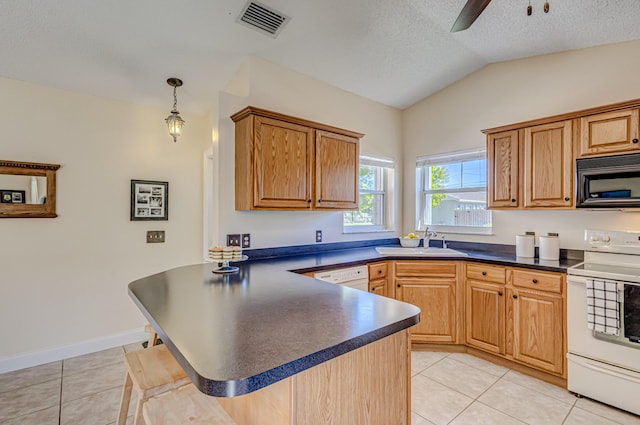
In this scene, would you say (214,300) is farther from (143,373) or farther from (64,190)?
(64,190)

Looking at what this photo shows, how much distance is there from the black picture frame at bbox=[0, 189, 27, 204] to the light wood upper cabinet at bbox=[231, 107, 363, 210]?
5.94 feet

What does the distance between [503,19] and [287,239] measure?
8.67ft

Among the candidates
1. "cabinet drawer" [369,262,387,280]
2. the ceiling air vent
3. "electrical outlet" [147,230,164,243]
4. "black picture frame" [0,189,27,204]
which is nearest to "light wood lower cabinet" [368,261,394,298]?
"cabinet drawer" [369,262,387,280]

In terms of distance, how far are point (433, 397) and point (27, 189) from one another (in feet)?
12.2

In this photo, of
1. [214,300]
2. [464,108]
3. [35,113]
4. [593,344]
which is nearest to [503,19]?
[464,108]

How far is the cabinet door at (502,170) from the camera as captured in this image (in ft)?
9.36

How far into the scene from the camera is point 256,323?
1.09 metres

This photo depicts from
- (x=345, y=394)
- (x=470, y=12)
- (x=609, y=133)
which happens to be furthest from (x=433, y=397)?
(x=470, y=12)

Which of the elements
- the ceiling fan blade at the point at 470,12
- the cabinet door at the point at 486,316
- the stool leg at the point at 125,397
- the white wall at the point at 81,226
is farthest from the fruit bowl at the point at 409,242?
the stool leg at the point at 125,397

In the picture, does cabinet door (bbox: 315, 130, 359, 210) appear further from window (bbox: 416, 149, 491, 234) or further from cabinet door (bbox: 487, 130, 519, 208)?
cabinet door (bbox: 487, 130, 519, 208)

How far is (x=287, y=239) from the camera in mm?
3014

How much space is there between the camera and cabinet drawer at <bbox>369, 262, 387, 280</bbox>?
2855 millimetres

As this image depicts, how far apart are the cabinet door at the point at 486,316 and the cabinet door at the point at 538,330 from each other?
112mm

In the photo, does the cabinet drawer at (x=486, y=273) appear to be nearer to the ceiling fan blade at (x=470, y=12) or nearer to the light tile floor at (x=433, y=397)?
the light tile floor at (x=433, y=397)
